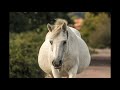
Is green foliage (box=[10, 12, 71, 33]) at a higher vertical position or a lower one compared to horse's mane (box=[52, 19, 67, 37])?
higher

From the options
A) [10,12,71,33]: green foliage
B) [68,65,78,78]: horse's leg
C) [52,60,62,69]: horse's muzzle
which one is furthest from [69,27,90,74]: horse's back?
[10,12,71,33]: green foliage

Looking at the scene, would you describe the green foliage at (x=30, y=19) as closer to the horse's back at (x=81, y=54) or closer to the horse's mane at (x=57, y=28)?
the horse's back at (x=81, y=54)

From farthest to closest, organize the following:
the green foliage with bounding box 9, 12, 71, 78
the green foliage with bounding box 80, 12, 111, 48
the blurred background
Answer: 1. the green foliage with bounding box 80, 12, 111, 48
2. the blurred background
3. the green foliage with bounding box 9, 12, 71, 78

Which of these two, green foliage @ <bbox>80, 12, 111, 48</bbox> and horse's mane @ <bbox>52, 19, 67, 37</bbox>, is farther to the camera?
green foliage @ <bbox>80, 12, 111, 48</bbox>

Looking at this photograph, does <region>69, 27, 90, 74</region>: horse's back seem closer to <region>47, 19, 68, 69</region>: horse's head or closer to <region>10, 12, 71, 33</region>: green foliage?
<region>47, 19, 68, 69</region>: horse's head

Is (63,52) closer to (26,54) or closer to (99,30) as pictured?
(26,54)

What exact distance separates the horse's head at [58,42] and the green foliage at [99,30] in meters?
24.5

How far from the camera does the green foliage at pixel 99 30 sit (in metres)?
31.8

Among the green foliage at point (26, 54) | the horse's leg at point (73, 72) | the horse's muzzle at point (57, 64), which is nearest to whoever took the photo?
the horse's muzzle at point (57, 64)

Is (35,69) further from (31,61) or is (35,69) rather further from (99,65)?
(99,65)

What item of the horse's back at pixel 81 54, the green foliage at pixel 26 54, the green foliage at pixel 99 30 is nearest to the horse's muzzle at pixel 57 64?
the horse's back at pixel 81 54

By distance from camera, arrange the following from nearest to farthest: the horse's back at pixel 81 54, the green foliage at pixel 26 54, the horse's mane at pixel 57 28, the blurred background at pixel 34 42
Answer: the horse's mane at pixel 57 28 < the horse's back at pixel 81 54 < the green foliage at pixel 26 54 < the blurred background at pixel 34 42

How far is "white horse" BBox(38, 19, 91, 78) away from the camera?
6.00 m
